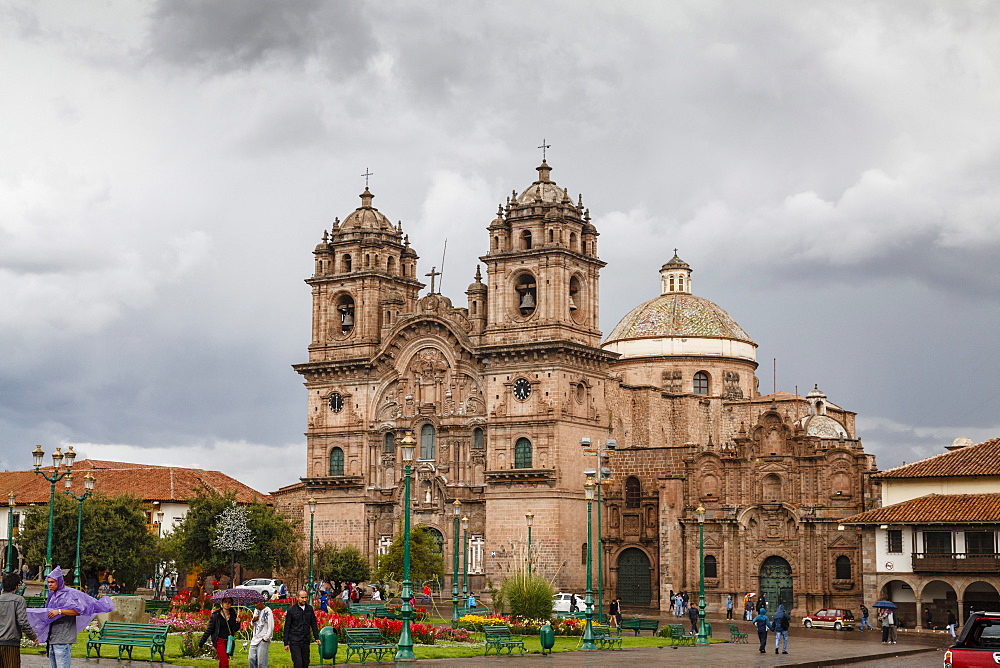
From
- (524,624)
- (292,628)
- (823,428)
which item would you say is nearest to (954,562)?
(823,428)

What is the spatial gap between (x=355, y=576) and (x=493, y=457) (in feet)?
30.9

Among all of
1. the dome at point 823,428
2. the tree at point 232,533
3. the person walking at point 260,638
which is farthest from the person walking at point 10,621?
the dome at point 823,428

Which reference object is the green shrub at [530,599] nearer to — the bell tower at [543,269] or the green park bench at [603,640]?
the green park bench at [603,640]

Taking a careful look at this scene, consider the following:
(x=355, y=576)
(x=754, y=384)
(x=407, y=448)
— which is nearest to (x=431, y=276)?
(x=355, y=576)

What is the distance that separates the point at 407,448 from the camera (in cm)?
3450

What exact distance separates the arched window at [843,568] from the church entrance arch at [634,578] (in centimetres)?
963

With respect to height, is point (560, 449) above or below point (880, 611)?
above

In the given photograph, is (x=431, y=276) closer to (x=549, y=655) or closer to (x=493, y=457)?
(x=493, y=457)

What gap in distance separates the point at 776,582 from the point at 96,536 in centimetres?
3196

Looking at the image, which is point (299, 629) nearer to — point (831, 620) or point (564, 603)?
point (564, 603)

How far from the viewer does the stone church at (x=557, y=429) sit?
208ft

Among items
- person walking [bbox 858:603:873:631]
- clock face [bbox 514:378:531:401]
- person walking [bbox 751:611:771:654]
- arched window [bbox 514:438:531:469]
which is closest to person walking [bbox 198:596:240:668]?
person walking [bbox 751:611:771:654]

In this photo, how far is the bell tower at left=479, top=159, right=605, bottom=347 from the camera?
67.7 m

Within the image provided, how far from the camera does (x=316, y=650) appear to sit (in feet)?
110
